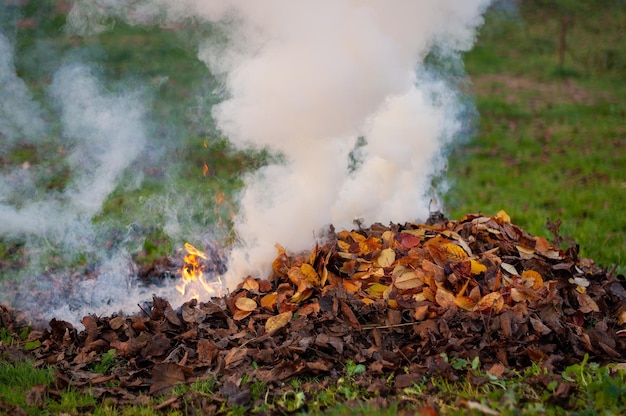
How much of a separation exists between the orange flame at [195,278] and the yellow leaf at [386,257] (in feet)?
3.94

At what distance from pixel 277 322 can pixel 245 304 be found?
12.9 inches

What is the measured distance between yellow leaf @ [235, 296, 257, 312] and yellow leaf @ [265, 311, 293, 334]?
208 millimetres

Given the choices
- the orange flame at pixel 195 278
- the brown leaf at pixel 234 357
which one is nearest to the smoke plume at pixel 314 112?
the orange flame at pixel 195 278

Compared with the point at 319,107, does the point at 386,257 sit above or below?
below

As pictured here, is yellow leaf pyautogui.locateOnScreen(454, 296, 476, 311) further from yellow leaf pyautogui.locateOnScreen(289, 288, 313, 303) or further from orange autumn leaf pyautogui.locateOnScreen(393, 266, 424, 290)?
yellow leaf pyautogui.locateOnScreen(289, 288, 313, 303)

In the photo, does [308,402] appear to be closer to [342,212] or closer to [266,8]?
[342,212]

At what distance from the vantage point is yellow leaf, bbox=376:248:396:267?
172 inches

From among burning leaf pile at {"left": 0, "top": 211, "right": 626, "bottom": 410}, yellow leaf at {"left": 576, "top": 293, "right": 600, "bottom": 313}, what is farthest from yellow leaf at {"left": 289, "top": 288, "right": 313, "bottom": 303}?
yellow leaf at {"left": 576, "top": 293, "right": 600, "bottom": 313}

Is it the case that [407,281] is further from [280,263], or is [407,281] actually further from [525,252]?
[525,252]

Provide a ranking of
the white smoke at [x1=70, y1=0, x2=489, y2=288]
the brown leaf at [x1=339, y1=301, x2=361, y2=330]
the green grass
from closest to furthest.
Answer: the brown leaf at [x1=339, y1=301, x2=361, y2=330], the white smoke at [x1=70, y1=0, x2=489, y2=288], the green grass

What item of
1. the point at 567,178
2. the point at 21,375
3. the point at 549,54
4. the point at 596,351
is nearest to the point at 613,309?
the point at 596,351

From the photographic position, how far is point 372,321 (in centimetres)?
390

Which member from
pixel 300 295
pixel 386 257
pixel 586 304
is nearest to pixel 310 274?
pixel 300 295

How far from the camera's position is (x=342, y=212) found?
4980 millimetres
